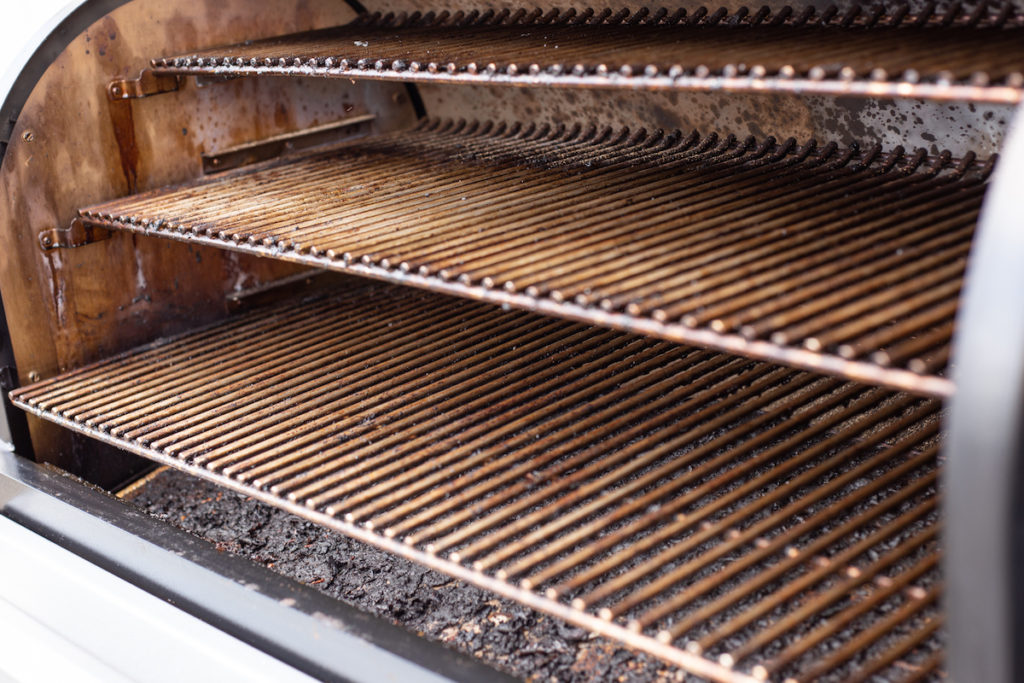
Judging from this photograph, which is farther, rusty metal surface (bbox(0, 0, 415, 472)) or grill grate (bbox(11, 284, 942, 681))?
rusty metal surface (bbox(0, 0, 415, 472))

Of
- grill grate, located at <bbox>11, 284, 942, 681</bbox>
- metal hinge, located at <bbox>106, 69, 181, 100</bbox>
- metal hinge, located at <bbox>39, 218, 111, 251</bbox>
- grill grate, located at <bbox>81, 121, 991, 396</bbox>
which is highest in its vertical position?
metal hinge, located at <bbox>106, 69, 181, 100</bbox>

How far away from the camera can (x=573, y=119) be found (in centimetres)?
223

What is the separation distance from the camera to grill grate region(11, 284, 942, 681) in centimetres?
128

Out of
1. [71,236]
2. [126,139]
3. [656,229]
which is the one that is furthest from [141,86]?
[656,229]

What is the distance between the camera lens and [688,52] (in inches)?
54.8

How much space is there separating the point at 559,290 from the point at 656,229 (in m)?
0.29

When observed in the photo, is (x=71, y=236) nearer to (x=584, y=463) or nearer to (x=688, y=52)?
(x=584, y=463)

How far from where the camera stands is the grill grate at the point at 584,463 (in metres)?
1.28

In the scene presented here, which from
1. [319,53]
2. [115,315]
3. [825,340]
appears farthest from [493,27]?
[825,340]

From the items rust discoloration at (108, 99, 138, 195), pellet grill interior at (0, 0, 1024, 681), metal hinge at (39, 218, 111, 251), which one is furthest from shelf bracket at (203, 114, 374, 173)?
metal hinge at (39, 218, 111, 251)

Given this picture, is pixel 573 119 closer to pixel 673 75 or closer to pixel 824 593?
pixel 673 75

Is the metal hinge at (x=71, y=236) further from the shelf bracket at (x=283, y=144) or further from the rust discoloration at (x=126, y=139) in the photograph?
the shelf bracket at (x=283, y=144)

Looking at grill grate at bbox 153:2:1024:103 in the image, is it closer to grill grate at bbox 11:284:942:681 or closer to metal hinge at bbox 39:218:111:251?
metal hinge at bbox 39:218:111:251

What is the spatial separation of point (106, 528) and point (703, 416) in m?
1.05
